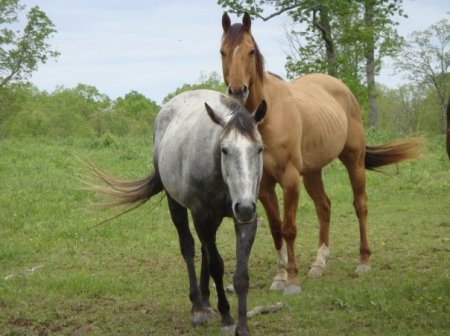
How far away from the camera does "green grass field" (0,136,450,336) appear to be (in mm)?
4754

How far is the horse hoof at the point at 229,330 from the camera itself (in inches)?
176

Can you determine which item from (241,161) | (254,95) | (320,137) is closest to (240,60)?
(254,95)

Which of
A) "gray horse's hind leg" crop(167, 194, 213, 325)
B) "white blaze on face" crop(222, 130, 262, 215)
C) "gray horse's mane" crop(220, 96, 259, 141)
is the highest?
"gray horse's mane" crop(220, 96, 259, 141)

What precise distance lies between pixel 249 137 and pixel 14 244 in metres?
5.05

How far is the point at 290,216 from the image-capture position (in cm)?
571

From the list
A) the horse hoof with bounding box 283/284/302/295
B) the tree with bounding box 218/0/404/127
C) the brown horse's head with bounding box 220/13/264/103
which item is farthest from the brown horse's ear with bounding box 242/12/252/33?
the tree with bounding box 218/0/404/127

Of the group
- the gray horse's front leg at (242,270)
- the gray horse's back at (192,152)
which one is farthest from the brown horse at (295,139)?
the gray horse's front leg at (242,270)

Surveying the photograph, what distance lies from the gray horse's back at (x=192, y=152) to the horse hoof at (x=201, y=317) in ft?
3.05

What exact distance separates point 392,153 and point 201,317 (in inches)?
157

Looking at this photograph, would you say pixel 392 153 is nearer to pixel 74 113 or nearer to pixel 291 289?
pixel 291 289

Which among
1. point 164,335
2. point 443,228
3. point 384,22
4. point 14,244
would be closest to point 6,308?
point 164,335

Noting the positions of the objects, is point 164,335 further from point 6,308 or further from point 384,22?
point 384,22

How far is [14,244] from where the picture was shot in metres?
7.73

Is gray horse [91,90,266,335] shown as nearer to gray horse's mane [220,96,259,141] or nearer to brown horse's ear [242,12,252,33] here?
gray horse's mane [220,96,259,141]
